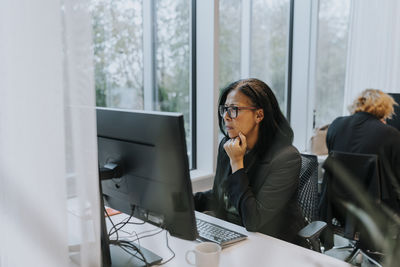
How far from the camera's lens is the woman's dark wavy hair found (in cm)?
169

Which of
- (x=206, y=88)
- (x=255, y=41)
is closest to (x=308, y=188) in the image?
(x=206, y=88)

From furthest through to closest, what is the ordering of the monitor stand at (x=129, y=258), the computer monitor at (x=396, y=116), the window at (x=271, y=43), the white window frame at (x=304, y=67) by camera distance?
1. the white window frame at (x=304, y=67)
2. the window at (x=271, y=43)
3. the computer monitor at (x=396, y=116)
4. the monitor stand at (x=129, y=258)

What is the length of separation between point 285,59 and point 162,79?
1.63 m

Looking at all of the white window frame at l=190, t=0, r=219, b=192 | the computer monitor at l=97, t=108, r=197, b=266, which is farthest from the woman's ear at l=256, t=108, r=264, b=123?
the white window frame at l=190, t=0, r=219, b=192

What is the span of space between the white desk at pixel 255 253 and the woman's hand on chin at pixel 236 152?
330 millimetres

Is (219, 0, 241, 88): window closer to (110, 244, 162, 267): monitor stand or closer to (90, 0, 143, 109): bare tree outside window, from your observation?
(90, 0, 143, 109): bare tree outside window

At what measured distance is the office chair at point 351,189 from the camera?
2203 mm

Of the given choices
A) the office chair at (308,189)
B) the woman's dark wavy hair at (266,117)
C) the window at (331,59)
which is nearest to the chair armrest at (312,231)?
the office chair at (308,189)

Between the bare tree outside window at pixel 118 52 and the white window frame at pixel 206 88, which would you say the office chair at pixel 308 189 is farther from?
the bare tree outside window at pixel 118 52

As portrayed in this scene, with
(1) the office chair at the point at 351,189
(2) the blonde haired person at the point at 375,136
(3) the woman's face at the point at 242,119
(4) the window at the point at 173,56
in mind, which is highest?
(4) the window at the point at 173,56

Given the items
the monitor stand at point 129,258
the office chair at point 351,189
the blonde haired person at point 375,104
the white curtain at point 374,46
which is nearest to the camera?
the monitor stand at point 129,258

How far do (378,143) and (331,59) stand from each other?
1.69 m

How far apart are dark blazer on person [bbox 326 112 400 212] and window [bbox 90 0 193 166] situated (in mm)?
1112

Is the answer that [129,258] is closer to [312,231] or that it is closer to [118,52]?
[312,231]
